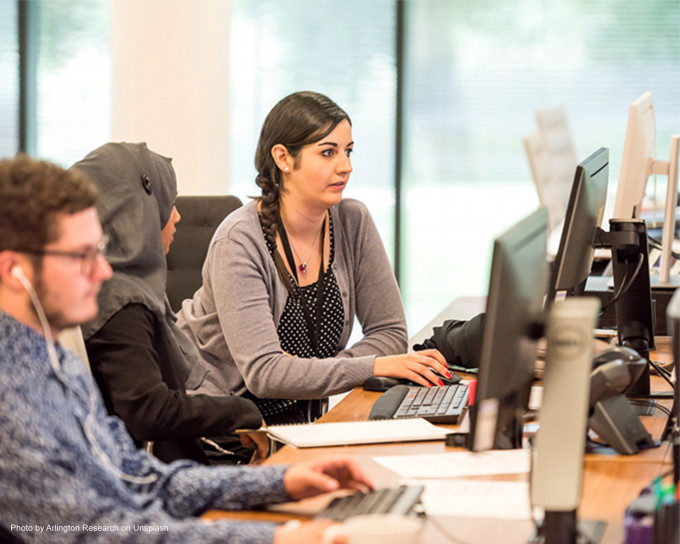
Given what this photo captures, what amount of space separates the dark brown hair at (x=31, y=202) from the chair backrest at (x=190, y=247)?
1.77m

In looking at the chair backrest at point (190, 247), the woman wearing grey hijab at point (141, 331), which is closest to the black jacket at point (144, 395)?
the woman wearing grey hijab at point (141, 331)

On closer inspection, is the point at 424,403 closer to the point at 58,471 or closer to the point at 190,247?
the point at 58,471

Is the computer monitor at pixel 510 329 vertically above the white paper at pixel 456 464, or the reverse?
the computer monitor at pixel 510 329

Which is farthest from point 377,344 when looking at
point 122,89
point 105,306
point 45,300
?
point 122,89

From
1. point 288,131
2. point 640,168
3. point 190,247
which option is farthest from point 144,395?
point 640,168

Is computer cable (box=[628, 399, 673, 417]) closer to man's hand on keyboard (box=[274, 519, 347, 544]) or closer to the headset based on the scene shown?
man's hand on keyboard (box=[274, 519, 347, 544])

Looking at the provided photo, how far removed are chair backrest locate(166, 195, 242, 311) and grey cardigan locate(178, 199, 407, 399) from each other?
330 millimetres

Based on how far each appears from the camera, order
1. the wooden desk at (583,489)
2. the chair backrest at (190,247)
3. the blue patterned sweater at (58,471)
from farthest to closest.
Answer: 1. the chair backrest at (190,247)
2. the wooden desk at (583,489)
3. the blue patterned sweater at (58,471)

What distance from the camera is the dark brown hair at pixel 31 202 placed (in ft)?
3.70

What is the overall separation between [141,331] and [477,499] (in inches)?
29.3

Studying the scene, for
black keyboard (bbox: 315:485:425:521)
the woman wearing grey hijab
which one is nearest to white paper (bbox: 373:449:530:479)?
black keyboard (bbox: 315:485:425:521)

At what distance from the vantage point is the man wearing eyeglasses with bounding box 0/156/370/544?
3.47 feet

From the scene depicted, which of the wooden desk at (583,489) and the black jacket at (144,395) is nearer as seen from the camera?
the wooden desk at (583,489)

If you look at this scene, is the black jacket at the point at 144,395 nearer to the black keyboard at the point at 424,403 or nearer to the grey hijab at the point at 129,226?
the grey hijab at the point at 129,226
